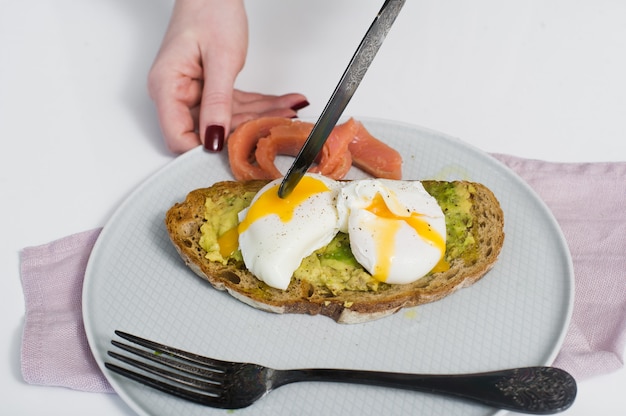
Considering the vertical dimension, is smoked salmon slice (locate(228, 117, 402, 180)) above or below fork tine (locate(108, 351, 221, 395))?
above

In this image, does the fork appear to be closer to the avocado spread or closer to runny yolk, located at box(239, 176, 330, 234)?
the avocado spread

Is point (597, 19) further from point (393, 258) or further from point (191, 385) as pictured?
point (191, 385)

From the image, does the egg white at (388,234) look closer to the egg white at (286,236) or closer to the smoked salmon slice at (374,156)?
the egg white at (286,236)

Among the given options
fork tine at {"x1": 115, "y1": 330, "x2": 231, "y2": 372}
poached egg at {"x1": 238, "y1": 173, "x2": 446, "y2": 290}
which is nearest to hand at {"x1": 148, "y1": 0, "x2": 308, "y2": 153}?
poached egg at {"x1": 238, "y1": 173, "x2": 446, "y2": 290}

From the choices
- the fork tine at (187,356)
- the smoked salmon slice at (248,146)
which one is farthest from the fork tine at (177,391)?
the smoked salmon slice at (248,146)

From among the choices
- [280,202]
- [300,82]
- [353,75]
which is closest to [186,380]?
[280,202]

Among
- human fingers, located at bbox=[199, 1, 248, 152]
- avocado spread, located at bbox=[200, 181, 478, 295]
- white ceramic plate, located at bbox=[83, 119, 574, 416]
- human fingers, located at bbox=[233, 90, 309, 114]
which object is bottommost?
white ceramic plate, located at bbox=[83, 119, 574, 416]

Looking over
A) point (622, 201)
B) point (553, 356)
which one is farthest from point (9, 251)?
point (622, 201)
